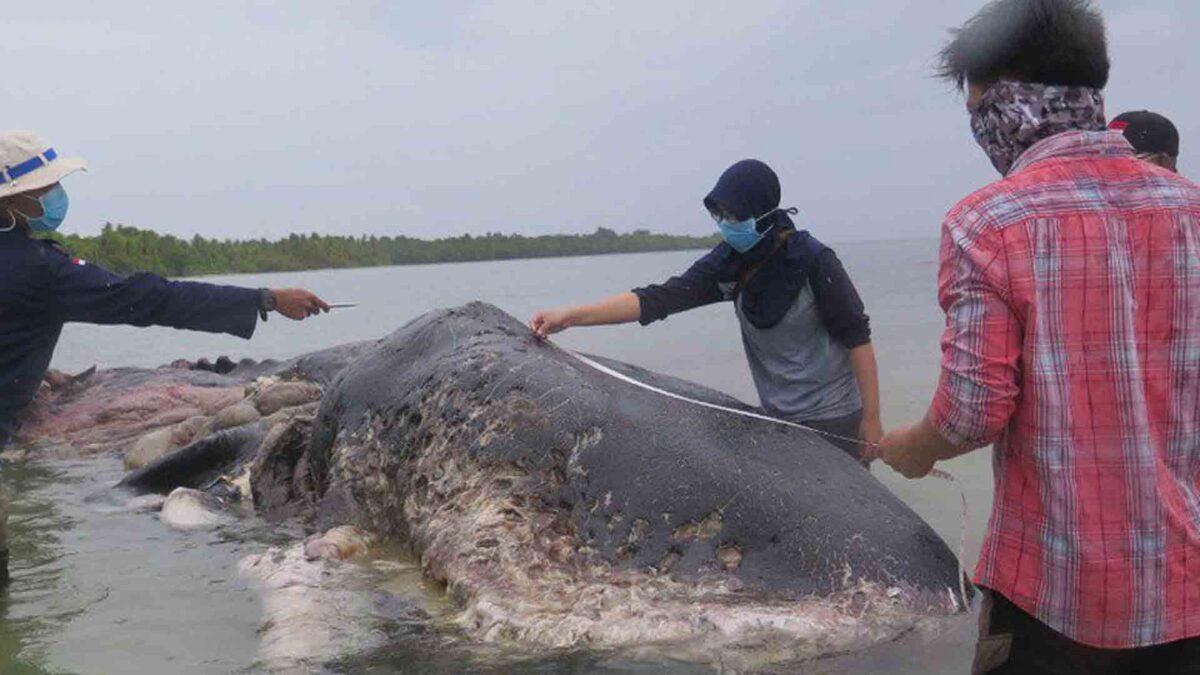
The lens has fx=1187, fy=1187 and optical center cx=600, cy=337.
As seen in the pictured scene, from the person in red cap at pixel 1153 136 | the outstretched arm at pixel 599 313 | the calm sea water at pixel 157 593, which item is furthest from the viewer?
the outstretched arm at pixel 599 313

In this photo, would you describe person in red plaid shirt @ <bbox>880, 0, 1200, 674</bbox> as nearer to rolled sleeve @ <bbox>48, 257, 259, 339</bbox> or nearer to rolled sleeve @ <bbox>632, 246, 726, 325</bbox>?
rolled sleeve @ <bbox>632, 246, 726, 325</bbox>

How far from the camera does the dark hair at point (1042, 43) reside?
2461mm

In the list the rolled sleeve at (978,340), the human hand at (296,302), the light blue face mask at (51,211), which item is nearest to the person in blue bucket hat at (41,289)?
the light blue face mask at (51,211)

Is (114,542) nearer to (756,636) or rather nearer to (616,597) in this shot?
(616,597)

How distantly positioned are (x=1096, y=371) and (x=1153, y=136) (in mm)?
Result: 3122

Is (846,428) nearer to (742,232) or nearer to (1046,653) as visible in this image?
(742,232)

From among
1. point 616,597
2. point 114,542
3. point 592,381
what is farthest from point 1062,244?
point 114,542

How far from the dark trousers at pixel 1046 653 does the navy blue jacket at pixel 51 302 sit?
13.2 feet

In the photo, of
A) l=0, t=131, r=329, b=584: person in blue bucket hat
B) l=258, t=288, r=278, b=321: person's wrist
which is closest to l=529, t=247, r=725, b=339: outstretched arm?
l=258, t=288, r=278, b=321: person's wrist

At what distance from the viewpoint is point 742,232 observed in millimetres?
5105

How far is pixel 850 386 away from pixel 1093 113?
2.93 metres

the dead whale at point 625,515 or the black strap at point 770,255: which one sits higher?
the black strap at point 770,255

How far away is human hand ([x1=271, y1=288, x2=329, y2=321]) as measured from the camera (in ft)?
18.6

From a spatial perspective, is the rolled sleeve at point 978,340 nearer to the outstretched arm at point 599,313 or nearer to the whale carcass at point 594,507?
the whale carcass at point 594,507
